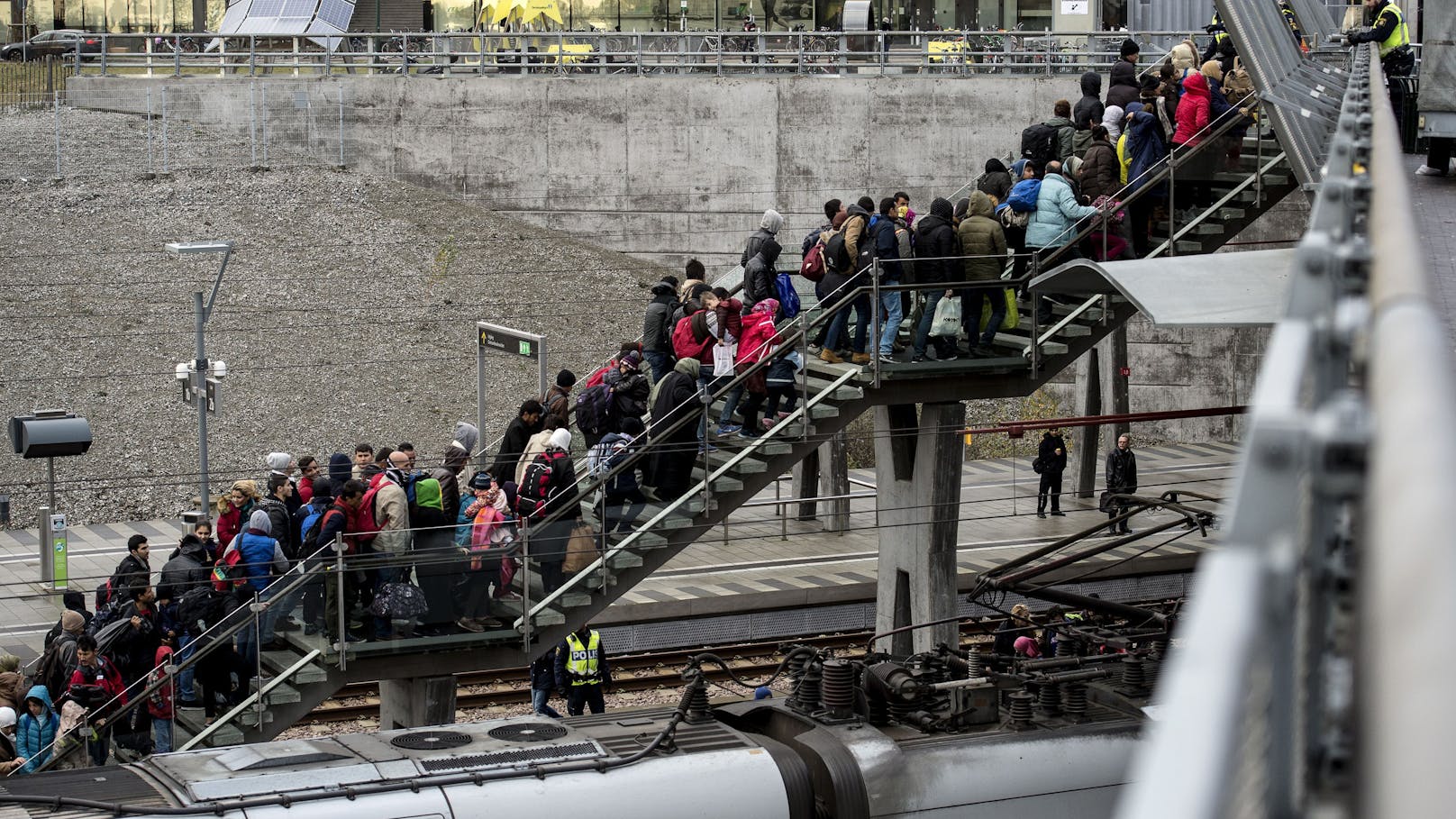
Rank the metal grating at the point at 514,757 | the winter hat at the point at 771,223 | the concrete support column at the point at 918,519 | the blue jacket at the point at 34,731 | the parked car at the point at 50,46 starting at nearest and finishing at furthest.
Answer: the metal grating at the point at 514,757 < the blue jacket at the point at 34,731 < the winter hat at the point at 771,223 < the concrete support column at the point at 918,519 < the parked car at the point at 50,46

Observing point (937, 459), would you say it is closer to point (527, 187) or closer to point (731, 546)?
point (731, 546)

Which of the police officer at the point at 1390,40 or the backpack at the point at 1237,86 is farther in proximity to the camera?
the backpack at the point at 1237,86

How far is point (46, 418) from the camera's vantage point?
76.9ft

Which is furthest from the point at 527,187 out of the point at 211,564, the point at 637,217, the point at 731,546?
the point at 211,564

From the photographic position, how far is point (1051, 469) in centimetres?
2858

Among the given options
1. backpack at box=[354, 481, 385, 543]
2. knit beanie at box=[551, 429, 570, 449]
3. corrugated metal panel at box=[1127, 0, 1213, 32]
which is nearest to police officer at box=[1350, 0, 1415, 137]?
knit beanie at box=[551, 429, 570, 449]

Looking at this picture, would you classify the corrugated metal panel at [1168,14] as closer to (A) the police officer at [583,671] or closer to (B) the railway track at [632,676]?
(B) the railway track at [632,676]

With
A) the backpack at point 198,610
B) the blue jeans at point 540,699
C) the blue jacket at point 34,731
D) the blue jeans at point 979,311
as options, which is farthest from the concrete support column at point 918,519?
the blue jacket at point 34,731

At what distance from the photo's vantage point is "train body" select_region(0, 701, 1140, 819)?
11.2 metres

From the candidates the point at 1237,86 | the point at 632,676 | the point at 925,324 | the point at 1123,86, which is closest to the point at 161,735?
the point at 632,676

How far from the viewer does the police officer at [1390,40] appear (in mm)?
18672

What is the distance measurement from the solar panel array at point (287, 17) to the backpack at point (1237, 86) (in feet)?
106

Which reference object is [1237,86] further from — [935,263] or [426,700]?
[426,700]

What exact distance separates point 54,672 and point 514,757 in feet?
18.8
